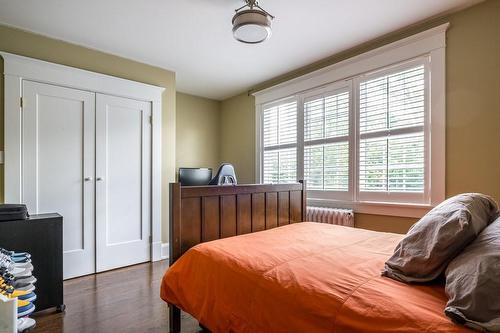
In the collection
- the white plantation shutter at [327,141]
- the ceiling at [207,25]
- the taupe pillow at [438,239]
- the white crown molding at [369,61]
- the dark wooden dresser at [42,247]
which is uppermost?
the ceiling at [207,25]

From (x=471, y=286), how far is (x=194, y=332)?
64.6 inches

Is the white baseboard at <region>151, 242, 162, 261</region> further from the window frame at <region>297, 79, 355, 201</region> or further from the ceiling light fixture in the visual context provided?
the ceiling light fixture

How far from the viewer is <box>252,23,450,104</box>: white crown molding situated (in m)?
2.49

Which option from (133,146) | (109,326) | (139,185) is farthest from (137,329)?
(133,146)

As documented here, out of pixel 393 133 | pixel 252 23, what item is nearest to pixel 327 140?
pixel 393 133

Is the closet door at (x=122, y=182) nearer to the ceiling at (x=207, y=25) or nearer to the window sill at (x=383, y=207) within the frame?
the ceiling at (x=207, y=25)

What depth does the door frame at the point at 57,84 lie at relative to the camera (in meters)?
2.58

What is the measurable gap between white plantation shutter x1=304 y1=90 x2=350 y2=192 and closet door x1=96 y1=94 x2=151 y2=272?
2.03 meters

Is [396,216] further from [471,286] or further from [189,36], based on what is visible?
[189,36]

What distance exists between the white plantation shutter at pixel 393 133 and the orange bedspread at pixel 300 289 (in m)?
0.96

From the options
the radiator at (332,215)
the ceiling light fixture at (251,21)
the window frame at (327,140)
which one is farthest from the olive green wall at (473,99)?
the ceiling light fixture at (251,21)

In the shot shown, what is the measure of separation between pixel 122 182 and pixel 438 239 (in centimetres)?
312

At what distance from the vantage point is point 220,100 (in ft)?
16.7

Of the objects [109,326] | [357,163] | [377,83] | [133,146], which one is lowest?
[109,326]
